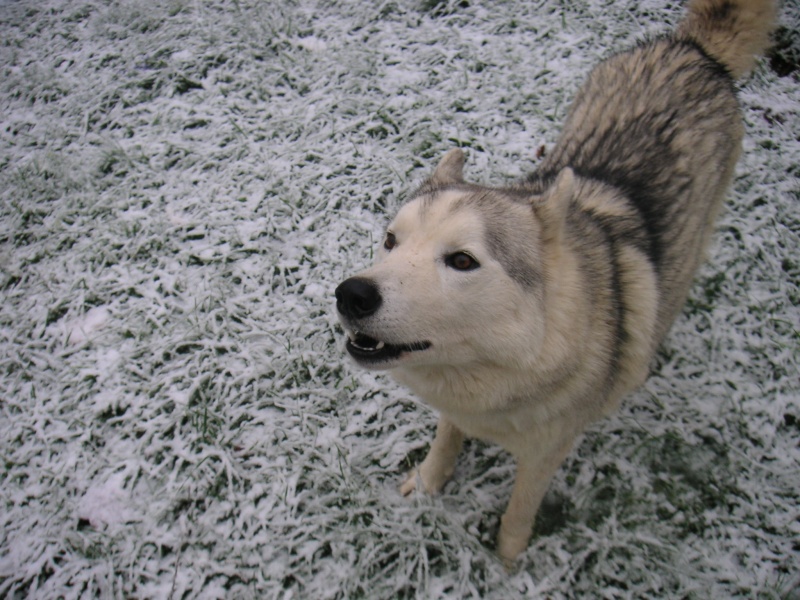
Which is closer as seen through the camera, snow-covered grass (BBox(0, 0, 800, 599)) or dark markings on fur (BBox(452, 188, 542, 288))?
dark markings on fur (BBox(452, 188, 542, 288))

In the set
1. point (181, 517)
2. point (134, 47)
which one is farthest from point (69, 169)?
point (181, 517)

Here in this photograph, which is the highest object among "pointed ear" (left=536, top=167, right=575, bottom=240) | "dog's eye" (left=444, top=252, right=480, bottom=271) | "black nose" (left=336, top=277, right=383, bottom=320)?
"pointed ear" (left=536, top=167, right=575, bottom=240)

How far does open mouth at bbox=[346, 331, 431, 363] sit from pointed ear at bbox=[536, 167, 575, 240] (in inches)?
26.3

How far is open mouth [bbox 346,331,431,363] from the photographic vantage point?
6.06 feet

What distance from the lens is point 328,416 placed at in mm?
3172

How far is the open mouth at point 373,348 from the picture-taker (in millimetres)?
1847

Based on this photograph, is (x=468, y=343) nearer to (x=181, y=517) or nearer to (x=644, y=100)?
(x=644, y=100)

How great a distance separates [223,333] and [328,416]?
3.18ft

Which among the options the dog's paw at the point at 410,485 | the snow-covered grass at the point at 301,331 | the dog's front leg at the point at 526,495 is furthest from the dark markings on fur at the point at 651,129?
the dog's paw at the point at 410,485

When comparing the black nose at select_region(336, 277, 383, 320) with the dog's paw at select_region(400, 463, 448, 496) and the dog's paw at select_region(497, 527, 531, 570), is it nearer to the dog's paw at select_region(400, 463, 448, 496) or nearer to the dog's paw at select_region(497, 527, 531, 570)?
the dog's paw at select_region(400, 463, 448, 496)

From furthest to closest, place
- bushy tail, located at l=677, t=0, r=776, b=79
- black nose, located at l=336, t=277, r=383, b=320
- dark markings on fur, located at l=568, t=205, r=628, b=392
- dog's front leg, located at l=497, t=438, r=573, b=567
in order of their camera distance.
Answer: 1. bushy tail, located at l=677, t=0, r=776, b=79
2. dog's front leg, located at l=497, t=438, r=573, b=567
3. dark markings on fur, located at l=568, t=205, r=628, b=392
4. black nose, located at l=336, t=277, r=383, b=320

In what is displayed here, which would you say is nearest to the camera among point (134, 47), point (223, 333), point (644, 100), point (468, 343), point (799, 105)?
point (468, 343)

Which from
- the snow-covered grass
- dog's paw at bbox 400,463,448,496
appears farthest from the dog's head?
the snow-covered grass

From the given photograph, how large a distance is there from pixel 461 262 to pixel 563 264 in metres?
0.43
